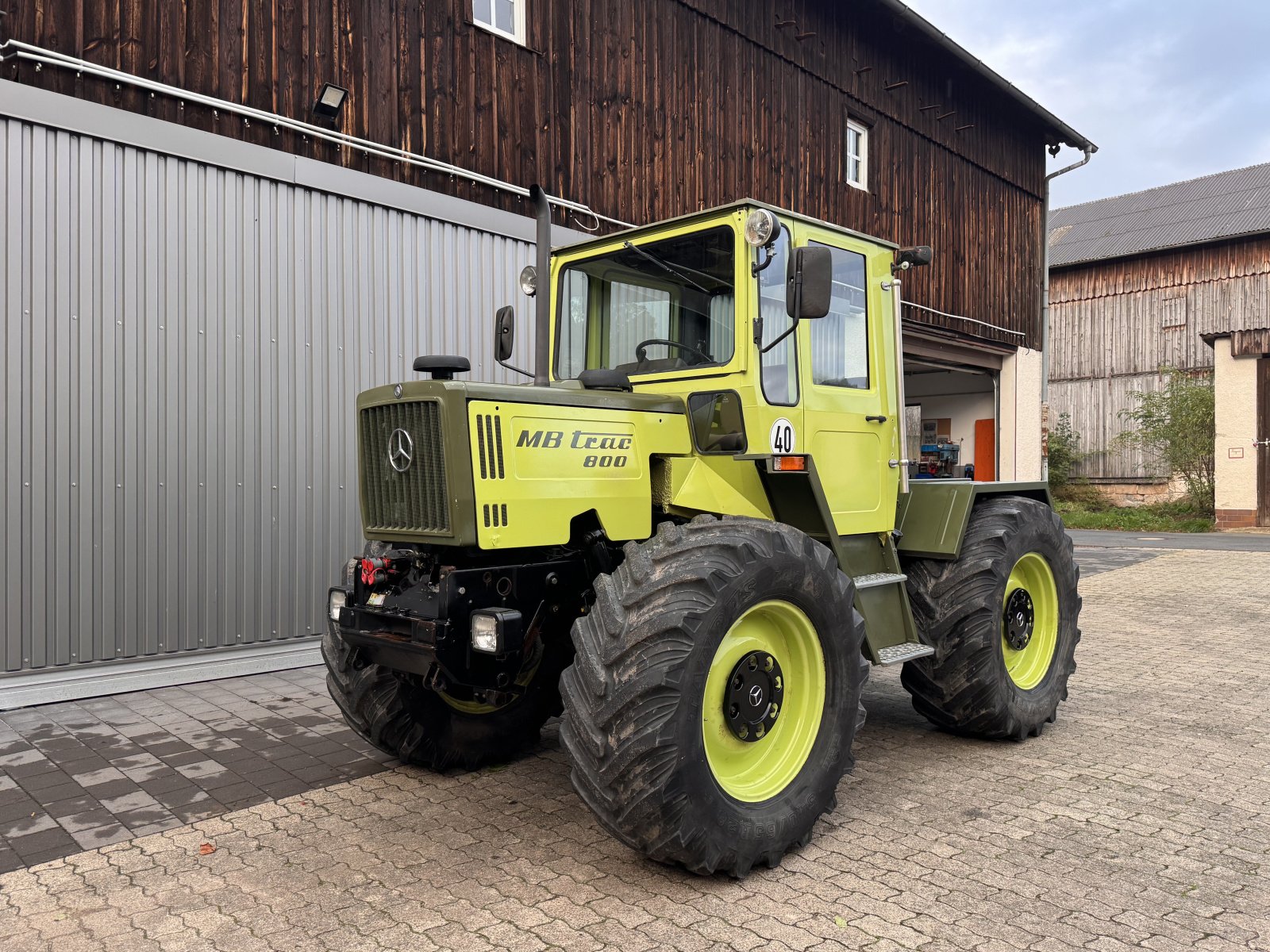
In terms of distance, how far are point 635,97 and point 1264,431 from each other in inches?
668

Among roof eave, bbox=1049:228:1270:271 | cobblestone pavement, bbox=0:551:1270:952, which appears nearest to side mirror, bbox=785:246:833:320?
cobblestone pavement, bbox=0:551:1270:952

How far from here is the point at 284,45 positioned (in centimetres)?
678

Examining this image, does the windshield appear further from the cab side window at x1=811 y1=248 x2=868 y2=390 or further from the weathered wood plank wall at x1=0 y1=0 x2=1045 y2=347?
the weathered wood plank wall at x1=0 y1=0 x2=1045 y2=347

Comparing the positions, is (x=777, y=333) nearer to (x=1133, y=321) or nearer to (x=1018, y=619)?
(x=1018, y=619)

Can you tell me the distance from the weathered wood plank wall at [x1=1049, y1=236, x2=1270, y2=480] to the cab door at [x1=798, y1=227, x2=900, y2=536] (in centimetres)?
2430

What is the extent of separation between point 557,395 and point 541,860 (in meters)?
1.74

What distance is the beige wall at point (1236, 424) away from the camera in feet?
65.4

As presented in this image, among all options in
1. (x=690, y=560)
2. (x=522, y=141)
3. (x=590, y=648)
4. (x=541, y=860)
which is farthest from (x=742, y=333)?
(x=522, y=141)

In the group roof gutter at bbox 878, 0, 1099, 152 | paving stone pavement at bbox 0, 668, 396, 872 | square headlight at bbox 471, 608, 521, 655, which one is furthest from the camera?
roof gutter at bbox 878, 0, 1099, 152

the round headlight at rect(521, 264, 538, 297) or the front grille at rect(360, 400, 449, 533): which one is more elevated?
the round headlight at rect(521, 264, 538, 297)

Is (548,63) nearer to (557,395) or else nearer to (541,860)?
(557,395)

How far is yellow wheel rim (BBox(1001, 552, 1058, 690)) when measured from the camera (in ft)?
16.9

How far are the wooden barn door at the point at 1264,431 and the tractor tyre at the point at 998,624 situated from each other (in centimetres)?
1776

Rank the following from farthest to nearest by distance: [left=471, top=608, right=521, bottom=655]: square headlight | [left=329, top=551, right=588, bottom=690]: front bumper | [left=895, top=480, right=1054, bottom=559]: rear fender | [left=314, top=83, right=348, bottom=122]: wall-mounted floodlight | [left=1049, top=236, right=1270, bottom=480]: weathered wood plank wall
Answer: [left=1049, top=236, right=1270, bottom=480]: weathered wood plank wall → [left=314, top=83, right=348, bottom=122]: wall-mounted floodlight → [left=895, top=480, right=1054, bottom=559]: rear fender → [left=329, top=551, right=588, bottom=690]: front bumper → [left=471, top=608, right=521, bottom=655]: square headlight
